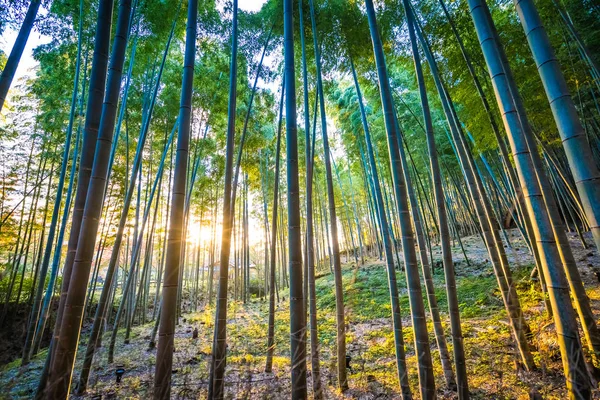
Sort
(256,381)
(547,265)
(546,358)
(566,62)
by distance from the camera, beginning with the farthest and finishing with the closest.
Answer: (566,62)
(256,381)
(546,358)
(547,265)

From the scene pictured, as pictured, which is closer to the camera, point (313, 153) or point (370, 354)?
point (313, 153)

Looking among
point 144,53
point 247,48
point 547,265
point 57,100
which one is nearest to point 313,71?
point 247,48

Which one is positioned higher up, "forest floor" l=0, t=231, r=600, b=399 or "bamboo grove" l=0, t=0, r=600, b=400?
"bamboo grove" l=0, t=0, r=600, b=400

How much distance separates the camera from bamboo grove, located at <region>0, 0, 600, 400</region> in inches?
56.3

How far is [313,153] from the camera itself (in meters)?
3.68

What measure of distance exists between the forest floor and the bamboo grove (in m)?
0.06

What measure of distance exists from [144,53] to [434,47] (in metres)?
4.72

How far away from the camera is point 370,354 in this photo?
3.93m

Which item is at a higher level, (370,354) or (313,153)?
(313,153)

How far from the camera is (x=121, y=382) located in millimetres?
3658

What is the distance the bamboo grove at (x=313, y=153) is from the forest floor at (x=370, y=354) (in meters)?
0.06

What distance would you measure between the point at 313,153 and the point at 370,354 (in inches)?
123

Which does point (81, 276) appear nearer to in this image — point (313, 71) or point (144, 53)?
point (313, 71)

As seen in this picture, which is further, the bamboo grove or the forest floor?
the forest floor
